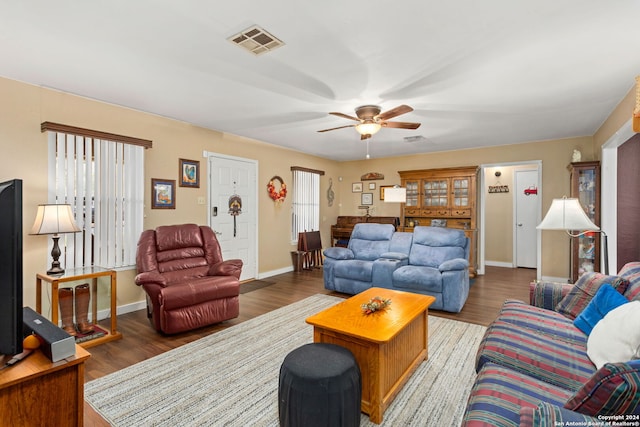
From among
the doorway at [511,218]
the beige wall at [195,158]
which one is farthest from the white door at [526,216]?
the beige wall at [195,158]

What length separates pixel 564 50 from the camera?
240 cm

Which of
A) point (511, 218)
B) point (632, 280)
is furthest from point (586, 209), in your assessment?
point (632, 280)

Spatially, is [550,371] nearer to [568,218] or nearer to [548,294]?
[548,294]

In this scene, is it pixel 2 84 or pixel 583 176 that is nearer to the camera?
pixel 2 84

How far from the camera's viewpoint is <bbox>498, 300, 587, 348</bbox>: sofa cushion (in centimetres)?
200

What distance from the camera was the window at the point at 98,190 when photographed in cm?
334

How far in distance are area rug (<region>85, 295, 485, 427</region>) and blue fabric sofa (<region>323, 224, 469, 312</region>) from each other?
0.73 metres

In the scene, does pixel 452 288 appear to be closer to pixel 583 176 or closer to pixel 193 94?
pixel 583 176

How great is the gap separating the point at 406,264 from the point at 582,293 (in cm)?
A: 235

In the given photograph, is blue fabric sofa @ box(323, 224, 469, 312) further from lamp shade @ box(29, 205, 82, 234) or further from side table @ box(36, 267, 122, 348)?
lamp shade @ box(29, 205, 82, 234)

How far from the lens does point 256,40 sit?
228 centimetres

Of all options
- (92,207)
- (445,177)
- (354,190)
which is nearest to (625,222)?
(445,177)

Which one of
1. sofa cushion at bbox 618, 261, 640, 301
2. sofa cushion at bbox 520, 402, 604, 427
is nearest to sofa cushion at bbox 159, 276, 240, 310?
sofa cushion at bbox 520, 402, 604, 427

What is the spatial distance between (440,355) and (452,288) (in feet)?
4.05
